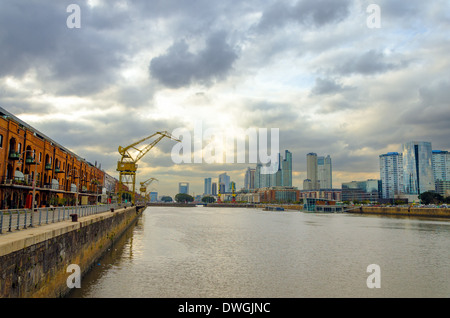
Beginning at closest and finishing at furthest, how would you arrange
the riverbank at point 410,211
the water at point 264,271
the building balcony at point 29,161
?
the water at point 264,271
the building balcony at point 29,161
the riverbank at point 410,211

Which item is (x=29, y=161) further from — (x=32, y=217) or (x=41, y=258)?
(x=41, y=258)

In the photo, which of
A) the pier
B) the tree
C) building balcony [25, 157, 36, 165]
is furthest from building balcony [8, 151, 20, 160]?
the tree

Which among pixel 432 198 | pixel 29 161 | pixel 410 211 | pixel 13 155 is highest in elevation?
pixel 13 155

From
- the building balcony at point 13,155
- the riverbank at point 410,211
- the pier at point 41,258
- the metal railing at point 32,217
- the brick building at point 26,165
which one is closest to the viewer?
the pier at point 41,258

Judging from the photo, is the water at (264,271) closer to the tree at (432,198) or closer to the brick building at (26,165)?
the brick building at (26,165)

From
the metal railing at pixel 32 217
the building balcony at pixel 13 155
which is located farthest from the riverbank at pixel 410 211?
the building balcony at pixel 13 155

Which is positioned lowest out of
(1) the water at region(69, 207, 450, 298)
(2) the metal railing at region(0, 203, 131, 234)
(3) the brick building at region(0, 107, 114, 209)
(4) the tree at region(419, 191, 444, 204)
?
(1) the water at region(69, 207, 450, 298)

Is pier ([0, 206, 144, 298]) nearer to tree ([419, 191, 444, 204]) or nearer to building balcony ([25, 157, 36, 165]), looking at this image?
building balcony ([25, 157, 36, 165])

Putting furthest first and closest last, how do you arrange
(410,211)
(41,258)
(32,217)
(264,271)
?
1. (410,211)
2. (264,271)
3. (32,217)
4. (41,258)

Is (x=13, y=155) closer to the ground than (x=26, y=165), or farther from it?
farther from it

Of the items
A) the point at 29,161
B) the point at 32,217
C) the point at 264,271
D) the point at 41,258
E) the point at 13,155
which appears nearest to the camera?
the point at 41,258

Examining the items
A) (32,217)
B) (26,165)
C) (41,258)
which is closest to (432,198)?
(26,165)

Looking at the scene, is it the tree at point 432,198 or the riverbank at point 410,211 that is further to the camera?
the tree at point 432,198
